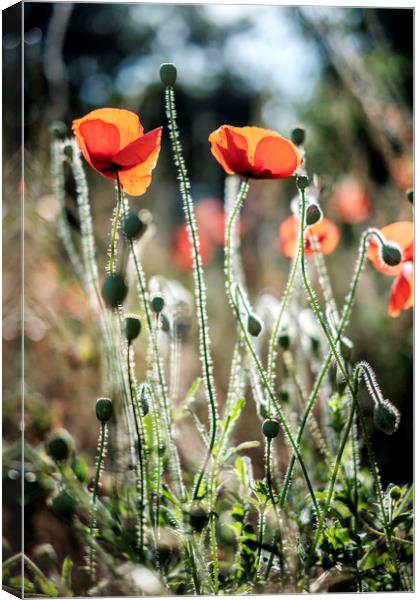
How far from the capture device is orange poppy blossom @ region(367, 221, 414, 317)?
1521mm

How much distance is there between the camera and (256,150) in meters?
1.33

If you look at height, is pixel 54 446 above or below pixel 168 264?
below

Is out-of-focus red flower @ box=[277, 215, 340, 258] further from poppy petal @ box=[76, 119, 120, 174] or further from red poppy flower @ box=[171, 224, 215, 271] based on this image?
red poppy flower @ box=[171, 224, 215, 271]

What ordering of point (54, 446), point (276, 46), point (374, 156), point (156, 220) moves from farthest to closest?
point (156, 220), point (374, 156), point (276, 46), point (54, 446)

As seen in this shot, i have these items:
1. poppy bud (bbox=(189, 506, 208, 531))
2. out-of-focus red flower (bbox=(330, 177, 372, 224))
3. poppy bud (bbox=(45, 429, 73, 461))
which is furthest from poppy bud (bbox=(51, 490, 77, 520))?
out-of-focus red flower (bbox=(330, 177, 372, 224))

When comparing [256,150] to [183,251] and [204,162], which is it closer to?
[183,251]

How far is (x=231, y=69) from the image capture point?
11.1ft

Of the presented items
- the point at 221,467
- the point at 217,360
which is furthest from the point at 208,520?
the point at 217,360

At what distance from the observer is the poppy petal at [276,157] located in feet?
4.30

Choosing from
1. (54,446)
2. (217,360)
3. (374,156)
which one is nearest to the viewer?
(54,446)

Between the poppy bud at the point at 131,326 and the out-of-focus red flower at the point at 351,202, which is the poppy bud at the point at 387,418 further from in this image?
the out-of-focus red flower at the point at 351,202

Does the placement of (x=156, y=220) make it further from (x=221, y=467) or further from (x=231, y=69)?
(x=221, y=467)

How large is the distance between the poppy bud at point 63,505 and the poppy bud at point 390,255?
0.55m

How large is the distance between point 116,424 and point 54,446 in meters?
0.10
